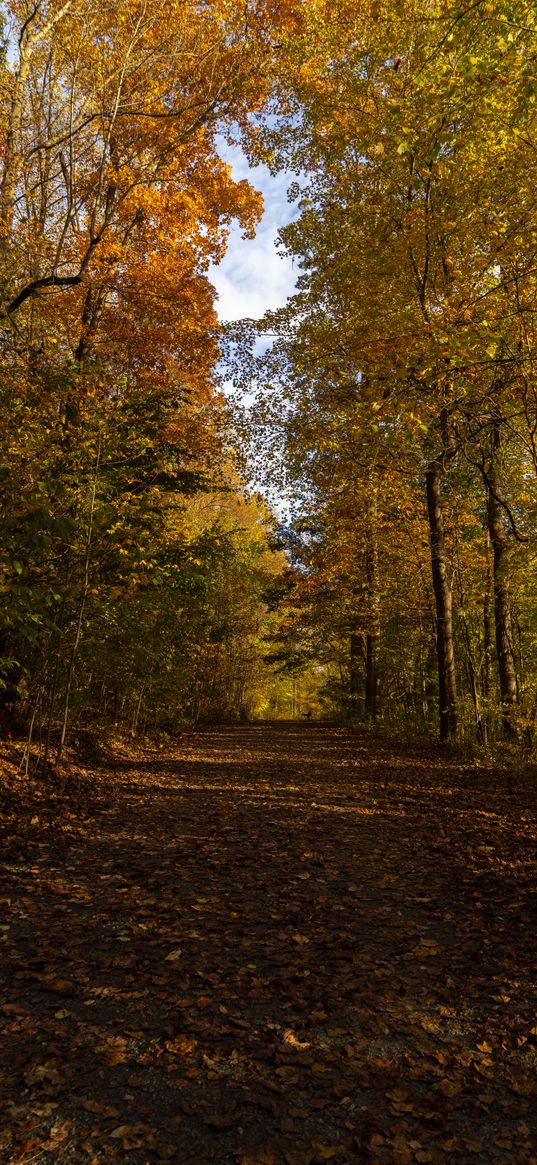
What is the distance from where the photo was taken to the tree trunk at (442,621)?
14.4 m

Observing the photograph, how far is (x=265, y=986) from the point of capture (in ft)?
13.2

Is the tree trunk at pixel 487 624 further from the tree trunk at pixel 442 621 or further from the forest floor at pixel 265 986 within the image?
the forest floor at pixel 265 986

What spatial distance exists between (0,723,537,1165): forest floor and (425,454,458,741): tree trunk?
621 centimetres

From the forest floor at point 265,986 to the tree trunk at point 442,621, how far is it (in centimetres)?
621

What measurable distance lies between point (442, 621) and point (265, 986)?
454 inches

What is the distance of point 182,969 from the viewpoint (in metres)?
4.21

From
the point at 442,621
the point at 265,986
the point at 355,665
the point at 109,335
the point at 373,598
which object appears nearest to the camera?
the point at 265,986

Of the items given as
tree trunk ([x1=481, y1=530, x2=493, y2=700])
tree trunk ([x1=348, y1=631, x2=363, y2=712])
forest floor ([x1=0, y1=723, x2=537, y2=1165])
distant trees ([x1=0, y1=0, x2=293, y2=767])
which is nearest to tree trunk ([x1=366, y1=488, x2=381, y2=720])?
tree trunk ([x1=348, y1=631, x2=363, y2=712])

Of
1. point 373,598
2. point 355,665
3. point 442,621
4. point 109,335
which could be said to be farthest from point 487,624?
point 109,335

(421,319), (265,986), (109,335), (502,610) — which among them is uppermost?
(109,335)

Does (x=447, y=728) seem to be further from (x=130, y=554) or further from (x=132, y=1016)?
(x=132, y=1016)

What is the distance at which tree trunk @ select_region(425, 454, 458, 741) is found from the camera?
1439 cm

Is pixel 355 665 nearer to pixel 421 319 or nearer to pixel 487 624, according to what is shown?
pixel 487 624

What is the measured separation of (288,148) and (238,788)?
13785mm
